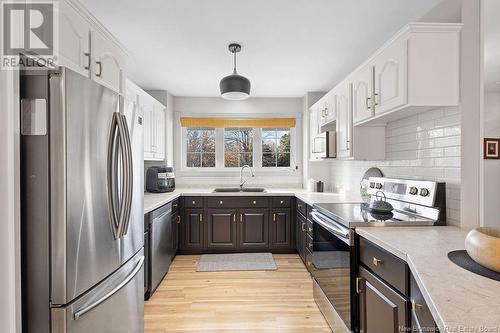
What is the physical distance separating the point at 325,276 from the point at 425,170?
1.07m

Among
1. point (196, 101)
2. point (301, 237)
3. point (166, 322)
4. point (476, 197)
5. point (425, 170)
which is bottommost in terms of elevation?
point (166, 322)

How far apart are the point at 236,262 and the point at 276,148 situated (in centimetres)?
194

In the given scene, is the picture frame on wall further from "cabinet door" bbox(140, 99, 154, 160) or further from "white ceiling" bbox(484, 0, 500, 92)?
"cabinet door" bbox(140, 99, 154, 160)

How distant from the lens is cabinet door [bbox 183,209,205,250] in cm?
371

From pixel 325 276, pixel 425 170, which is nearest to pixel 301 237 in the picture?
pixel 325 276

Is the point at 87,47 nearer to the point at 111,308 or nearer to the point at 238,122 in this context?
the point at 111,308

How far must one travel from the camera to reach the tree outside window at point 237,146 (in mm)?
4512

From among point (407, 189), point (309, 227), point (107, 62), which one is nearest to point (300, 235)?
point (309, 227)

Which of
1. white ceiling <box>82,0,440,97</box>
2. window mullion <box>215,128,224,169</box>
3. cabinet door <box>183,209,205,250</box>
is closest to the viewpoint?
white ceiling <box>82,0,440,97</box>

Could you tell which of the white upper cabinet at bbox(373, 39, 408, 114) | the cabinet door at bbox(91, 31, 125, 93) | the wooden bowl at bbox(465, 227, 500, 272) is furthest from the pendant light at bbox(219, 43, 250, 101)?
the wooden bowl at bbox(465, 227, 500, 272)

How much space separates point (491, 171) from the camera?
5.26 ft

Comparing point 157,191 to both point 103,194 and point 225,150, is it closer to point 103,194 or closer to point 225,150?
point 225,150

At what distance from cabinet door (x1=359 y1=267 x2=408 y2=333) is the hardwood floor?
65 centimetres

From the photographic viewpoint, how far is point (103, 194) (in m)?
1.40
